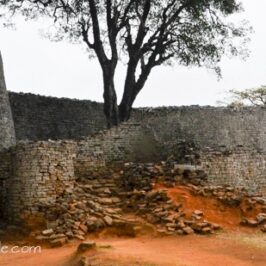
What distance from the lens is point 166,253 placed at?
10742mm

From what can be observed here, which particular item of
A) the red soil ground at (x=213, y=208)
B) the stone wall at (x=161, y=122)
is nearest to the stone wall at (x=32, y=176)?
the red soil ground at (x=213, y=208)

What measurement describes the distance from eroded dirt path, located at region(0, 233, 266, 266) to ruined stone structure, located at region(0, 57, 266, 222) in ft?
7.47

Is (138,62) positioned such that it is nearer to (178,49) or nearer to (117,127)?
(178,49)

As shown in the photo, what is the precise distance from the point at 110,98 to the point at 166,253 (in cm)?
978

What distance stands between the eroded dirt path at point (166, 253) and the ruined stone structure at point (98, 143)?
228 cm

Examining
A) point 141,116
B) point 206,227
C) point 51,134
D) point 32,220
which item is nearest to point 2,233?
point 32,220

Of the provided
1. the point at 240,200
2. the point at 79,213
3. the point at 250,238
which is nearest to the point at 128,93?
the point at 240,200

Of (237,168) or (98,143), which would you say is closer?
(237,168)

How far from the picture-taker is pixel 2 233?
1312cm

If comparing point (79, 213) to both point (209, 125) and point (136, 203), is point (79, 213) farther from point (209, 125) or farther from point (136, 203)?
point (209, 125)

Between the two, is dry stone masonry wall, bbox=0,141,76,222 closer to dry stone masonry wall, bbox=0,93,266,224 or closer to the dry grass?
dry stone masonry wall, bbox=0,93,266,224

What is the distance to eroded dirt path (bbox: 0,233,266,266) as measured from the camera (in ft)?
32.5

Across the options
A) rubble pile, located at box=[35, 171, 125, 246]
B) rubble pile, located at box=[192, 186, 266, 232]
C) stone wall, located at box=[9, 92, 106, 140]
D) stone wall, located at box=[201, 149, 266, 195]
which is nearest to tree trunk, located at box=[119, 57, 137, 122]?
stone wall, located at box=[9, 92, 106, 140]

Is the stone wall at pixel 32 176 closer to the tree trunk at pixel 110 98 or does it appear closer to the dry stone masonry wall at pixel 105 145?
the dry stone masonry wall at pixel 105 145
